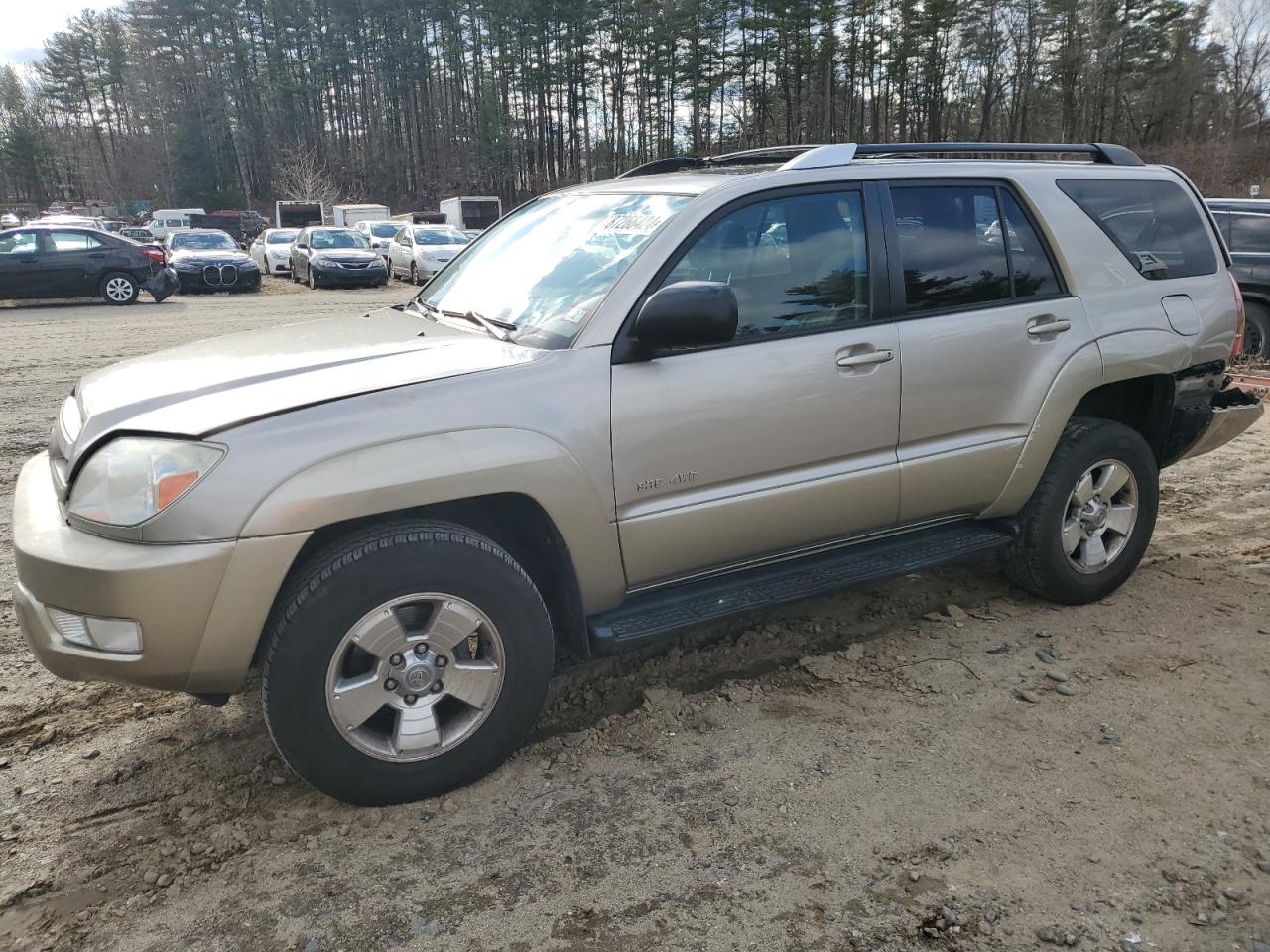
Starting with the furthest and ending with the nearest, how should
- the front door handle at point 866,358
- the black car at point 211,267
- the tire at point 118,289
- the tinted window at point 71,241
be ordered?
the black car at point 211,267
the tire at point 118,289
the tinted window at point 71,241
the front door handle at point 866,358

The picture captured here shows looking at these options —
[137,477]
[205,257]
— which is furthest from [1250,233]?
[205,257]

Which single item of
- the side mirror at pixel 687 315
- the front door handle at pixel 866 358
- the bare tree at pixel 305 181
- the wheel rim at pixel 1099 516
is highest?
the bare tree at pixel 305 181

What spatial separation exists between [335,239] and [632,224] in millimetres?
22126

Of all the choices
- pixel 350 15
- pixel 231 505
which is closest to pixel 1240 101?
pixel 231 505

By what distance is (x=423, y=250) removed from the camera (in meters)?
23.5

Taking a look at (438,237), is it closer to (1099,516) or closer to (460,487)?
(1099,516)

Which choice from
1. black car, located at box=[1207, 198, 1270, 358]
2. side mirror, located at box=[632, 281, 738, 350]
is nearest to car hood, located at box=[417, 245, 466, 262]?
black car, located at box=[1207, 198, 1270, 358]

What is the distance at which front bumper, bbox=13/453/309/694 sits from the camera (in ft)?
7.97

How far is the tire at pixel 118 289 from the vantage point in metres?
18.3

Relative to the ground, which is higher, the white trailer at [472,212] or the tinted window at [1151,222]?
the white trailer at [472,212]

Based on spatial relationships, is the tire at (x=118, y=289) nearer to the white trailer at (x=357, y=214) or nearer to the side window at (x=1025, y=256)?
the side window at (x=1025, y=256)

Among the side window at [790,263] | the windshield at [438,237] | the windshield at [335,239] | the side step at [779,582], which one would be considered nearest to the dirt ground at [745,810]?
the side step at [779,582]

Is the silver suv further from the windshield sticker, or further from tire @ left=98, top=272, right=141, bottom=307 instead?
tire @ left=98, top=272, right=141, bottom=307

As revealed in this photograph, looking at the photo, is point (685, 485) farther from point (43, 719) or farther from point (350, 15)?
point (350, 15)
